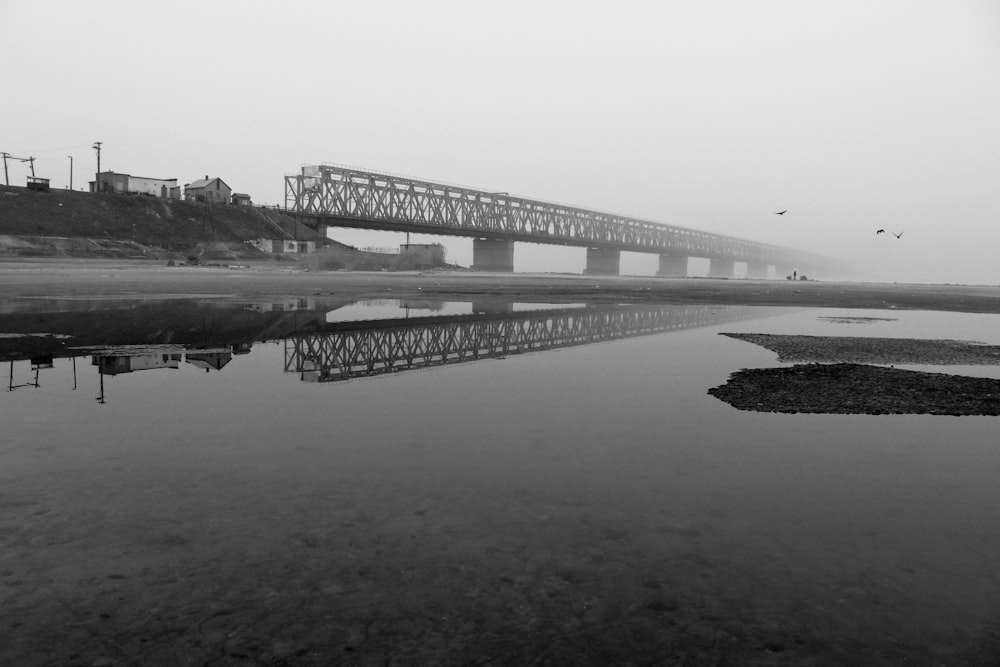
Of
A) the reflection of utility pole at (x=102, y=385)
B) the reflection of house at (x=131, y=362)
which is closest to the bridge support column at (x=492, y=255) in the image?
the reflection of house at (x=131, y=362)

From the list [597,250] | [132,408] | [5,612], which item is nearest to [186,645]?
[5,612]

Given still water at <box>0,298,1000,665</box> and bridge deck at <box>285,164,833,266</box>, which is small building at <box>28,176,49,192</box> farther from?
still water at <box>0,298,1000,665</box>

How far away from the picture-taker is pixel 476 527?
4730mm

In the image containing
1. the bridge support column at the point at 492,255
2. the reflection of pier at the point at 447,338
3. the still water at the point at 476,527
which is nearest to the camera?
the still water at the point at 476,527

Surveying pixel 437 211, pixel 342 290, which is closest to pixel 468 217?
pixel 437 211

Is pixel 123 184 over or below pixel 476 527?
over

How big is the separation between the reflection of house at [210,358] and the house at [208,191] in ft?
392

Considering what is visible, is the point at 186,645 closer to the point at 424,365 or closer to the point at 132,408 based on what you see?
the point at 132,408

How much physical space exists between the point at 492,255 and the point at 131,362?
132628 mm

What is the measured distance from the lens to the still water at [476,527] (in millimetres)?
3365

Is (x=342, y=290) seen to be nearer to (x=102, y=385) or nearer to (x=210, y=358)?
(x=210, y=358)

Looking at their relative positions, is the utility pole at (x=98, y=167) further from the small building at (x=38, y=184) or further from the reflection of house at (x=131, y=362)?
the reflection of house at (x=131, y=362)

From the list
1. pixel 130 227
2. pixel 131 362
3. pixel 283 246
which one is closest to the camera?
pixel 131 362

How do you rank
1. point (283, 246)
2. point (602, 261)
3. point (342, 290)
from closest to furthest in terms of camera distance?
point (342, 290), point (283, 246), point (602, 261)
